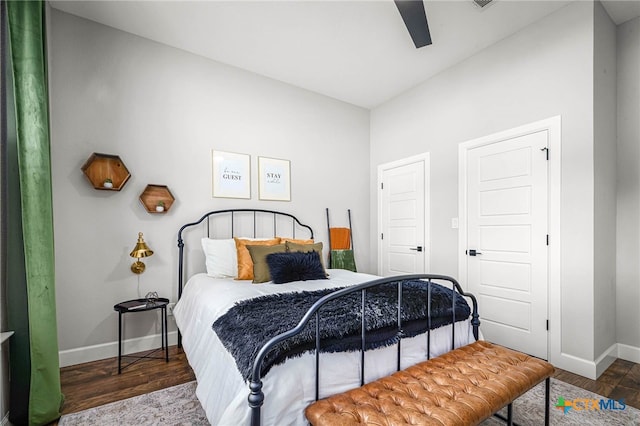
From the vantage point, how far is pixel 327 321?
1.51m

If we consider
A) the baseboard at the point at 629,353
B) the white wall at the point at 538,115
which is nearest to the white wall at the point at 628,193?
the baseboard at the point at 629,353

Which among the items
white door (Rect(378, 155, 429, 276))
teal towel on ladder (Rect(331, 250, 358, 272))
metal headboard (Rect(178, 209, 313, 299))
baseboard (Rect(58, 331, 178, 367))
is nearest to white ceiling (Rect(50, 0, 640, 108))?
white door (Rect(378, 155, 429, 276))

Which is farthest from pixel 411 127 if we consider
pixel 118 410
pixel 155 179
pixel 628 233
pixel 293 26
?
pixel 118 410

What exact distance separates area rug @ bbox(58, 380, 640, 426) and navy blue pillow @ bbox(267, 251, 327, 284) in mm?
1031

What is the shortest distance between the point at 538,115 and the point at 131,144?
374cm

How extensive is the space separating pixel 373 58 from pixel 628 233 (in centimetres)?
290

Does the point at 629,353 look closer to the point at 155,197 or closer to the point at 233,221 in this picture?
the point at 233,221

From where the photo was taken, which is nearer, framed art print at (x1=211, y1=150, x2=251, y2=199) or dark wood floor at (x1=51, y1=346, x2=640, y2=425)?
dark wood floor at (x1=51, y1=346, x2=640, y2=425)

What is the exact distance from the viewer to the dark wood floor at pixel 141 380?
82.6 inches

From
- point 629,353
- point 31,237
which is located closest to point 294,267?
point 31,237

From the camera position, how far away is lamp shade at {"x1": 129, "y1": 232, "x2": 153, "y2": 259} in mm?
2662

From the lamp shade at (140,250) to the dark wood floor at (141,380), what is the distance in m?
0.92

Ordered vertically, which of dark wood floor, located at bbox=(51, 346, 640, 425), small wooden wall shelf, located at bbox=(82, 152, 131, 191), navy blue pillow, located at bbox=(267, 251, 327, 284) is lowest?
dark wood floor, located at bbox=(51, 346, 640, 425)

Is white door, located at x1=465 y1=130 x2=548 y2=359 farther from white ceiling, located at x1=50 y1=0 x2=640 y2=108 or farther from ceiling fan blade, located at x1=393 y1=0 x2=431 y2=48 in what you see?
ceiling fan blade, located at x1=393 y1=0 x2=431 y2=48
